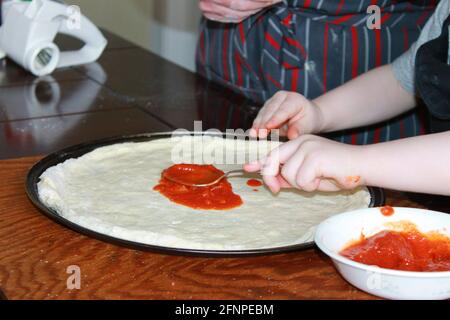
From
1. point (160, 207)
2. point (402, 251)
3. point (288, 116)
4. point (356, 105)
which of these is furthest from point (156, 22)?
point (402, 251)

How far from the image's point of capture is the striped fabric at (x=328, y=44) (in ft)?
5.69

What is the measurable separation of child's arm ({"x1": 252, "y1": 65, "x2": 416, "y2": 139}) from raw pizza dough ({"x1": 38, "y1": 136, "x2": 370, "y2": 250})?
0.10m

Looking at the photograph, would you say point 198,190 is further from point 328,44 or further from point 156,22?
point 156,22

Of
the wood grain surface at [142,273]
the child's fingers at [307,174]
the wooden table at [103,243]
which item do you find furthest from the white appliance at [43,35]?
the child's fingers at [307,174]

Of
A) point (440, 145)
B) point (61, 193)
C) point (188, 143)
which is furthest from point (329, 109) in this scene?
point (61, 193)

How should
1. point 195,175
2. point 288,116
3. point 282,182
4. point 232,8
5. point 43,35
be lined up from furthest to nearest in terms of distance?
point 43,35 → point 232,8 → point 288,116 → point 195,175 → point 282,182

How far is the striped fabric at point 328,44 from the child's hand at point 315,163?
708 mm

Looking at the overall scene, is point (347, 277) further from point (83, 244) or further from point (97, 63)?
point (97, 63)

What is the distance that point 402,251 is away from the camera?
938 millimetres

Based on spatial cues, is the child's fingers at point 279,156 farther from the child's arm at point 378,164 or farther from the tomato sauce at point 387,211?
the tomato sauce at point 387,211

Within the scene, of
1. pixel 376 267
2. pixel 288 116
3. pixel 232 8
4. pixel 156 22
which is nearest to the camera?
pixel 376 267

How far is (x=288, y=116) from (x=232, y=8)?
443 millimetres

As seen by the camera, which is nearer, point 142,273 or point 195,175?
point 142,273

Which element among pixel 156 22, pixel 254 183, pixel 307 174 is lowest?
pixel 156 22
